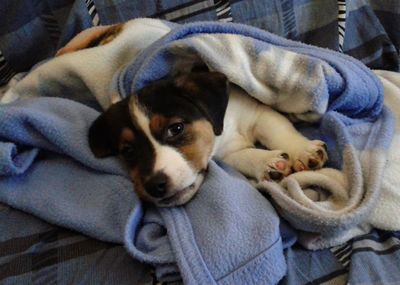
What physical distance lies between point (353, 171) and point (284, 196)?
0.18 metres

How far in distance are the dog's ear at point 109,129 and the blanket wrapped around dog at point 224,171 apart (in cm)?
4

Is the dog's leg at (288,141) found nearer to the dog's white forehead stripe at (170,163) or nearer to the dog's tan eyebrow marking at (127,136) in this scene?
the dog's white forehead stripe at (170,163)

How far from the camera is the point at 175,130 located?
1.14 metres

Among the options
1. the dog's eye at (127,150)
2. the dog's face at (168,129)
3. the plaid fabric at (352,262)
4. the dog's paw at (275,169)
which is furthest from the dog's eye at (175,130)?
the plaid fabric at (352,262)

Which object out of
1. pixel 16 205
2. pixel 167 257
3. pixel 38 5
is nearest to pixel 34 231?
pixel 16 205

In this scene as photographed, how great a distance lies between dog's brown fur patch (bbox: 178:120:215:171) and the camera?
3.62 feet

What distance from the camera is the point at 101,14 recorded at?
1.59 meters

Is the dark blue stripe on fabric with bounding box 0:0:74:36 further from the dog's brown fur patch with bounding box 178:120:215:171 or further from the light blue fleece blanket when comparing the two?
the dog's brown fur patch with bounding box 178:120:215:171

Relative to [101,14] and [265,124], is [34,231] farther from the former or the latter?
[101,14]

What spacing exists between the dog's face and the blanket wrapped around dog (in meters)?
0.05

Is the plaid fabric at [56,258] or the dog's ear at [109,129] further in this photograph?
the dog's ear at [109,129]

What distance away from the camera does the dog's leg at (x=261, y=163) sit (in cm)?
112

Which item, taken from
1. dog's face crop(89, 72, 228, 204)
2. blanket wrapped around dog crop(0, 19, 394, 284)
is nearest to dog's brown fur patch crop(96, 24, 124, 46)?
blanket wrapped around dog crop(0, 19, 394, 284)

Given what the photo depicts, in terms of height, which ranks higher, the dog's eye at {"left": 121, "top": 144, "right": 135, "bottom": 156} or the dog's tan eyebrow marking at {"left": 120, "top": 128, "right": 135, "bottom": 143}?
the dog's tan eyebrow marking at {"left": 120, "top": 128, "right": 135, "bottom": 143}
